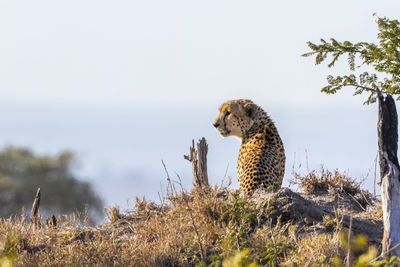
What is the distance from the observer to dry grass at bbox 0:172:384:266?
280 inches

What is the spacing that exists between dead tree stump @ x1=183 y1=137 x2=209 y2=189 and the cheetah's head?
0.35 m

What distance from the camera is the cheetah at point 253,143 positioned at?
8625mm

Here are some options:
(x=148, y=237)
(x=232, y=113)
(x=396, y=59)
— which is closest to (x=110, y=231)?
(x=148, y=237)

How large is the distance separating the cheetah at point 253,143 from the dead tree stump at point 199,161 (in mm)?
351

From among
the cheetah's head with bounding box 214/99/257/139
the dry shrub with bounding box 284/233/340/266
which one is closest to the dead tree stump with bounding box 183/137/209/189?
the cheetah's head with bounding box 214/99/257/139

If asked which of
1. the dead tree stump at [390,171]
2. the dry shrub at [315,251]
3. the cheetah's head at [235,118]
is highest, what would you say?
the cheetah's head at [235,118]

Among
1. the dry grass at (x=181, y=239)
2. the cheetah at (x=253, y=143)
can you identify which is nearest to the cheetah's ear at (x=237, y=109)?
the cheetah at (x=253, y=143)

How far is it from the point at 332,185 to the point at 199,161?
2136 mm

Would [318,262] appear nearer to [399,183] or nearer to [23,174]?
[399,183]

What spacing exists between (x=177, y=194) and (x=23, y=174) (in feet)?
61.9

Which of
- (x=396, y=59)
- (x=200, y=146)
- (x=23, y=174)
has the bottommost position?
(x=23, y=174)

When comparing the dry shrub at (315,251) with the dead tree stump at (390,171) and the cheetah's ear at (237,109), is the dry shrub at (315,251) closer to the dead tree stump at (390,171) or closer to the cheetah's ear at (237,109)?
the dead tree stump at (390,171)

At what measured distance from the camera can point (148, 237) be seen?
8109mm

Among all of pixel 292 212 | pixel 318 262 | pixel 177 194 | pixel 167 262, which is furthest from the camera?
pixel 177 194
